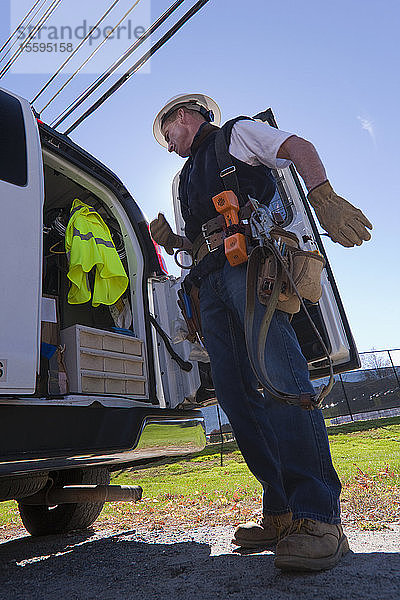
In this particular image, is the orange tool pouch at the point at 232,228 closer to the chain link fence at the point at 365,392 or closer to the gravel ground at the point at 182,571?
the gravel ground at the point at 182,571

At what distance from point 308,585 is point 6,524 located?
350 cm

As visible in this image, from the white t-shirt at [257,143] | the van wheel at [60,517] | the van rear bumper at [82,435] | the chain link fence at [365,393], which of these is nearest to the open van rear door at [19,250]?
the van rear bumper at [82,435]

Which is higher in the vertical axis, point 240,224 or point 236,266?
point 240,224

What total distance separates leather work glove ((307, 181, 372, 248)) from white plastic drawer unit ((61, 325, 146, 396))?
1589 millimetres

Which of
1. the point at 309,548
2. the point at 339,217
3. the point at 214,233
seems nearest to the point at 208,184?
the point at 214,233

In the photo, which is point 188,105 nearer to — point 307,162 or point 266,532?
point 307,162

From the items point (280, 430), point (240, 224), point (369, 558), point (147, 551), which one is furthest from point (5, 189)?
point (369, 558)

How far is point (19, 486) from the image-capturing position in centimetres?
228

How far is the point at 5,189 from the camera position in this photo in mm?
1889

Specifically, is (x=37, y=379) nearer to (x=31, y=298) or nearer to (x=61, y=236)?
(x=31, y=298)

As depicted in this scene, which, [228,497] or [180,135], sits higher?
[180,135]

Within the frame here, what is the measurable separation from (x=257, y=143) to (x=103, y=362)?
5.32 ft

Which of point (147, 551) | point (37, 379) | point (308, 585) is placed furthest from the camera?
point (147, 551)

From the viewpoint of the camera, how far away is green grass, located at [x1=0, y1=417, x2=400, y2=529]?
236 cm
